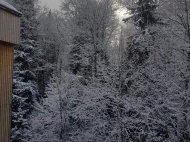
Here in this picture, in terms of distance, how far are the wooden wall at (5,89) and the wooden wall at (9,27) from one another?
0.42 metres

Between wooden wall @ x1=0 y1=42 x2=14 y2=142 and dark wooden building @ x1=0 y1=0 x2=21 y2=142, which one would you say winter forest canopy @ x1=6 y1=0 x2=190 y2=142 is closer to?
dark wooden building @ x1=0 y1=0 x2=21 y2=142

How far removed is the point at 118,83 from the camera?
13742 millimetres

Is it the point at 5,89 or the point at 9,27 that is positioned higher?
the point at 9,27

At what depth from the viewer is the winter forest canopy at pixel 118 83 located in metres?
12.8

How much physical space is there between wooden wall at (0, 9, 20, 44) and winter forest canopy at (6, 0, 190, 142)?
4979 millimetres

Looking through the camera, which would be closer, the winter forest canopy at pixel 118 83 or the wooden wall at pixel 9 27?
the wooden wall at pixel 9 27

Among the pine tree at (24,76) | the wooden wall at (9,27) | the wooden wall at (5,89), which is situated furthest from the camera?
the pine tree at (24,76)

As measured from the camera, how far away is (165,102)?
1264 cm

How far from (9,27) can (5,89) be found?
2524 mm

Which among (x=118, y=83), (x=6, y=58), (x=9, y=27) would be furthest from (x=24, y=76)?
(x=9, y=27)

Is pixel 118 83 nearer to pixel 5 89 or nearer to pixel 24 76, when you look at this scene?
pixel 5 89

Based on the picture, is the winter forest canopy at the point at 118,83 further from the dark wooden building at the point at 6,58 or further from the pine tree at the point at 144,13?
the dark wooden building at the point at 6,58

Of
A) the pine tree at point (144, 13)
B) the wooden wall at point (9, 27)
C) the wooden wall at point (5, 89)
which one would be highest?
the pine tree at point (144, 13)

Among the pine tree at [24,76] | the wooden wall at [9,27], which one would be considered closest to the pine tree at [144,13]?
the wooden wall at [9,27]
